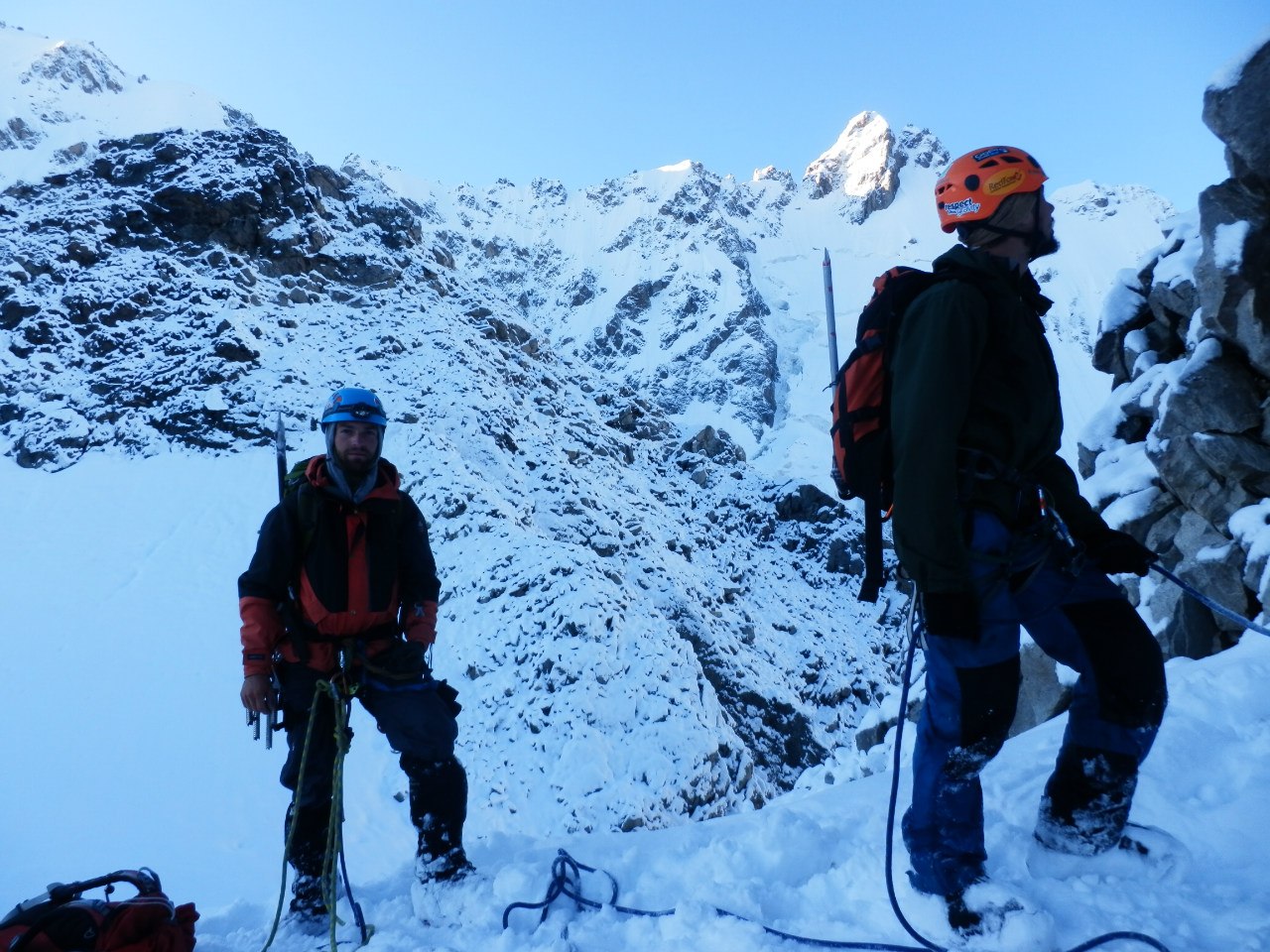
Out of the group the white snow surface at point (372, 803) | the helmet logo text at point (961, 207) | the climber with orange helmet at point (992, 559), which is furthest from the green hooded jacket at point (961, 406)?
the white snow surface at point (372, 803)

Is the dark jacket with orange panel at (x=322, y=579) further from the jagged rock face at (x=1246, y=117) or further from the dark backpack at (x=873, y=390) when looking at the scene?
the jagged rock face at (x=1246, y=117)

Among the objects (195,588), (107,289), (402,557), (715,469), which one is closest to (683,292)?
(715,469)

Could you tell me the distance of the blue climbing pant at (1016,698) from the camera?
2.42 metres

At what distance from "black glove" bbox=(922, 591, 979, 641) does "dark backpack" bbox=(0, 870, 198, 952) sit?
3.12 m

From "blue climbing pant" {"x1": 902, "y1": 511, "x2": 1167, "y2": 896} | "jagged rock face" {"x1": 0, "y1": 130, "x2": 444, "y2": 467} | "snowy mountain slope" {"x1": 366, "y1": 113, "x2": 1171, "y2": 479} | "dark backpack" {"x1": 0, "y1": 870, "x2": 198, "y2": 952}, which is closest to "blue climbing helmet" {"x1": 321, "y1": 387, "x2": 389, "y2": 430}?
"dark backpack" {"x1": 0, "y1": 870, "x2": 198, "y2": 952}

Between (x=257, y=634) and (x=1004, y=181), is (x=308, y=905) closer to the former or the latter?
(x=257, y=634)


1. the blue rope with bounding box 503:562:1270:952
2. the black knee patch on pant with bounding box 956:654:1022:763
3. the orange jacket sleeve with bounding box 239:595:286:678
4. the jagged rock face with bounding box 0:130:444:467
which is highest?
the jagged rock face with bounding box 0:130:444:467

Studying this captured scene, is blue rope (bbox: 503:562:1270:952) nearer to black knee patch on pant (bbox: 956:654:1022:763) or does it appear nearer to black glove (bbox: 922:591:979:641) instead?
black knee patch on pant (bbox: 956:654:1022:763)

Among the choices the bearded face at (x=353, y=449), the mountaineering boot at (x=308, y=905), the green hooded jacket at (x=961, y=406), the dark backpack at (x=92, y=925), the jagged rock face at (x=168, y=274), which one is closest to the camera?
the green hooded jacket at (x=961, y=406)

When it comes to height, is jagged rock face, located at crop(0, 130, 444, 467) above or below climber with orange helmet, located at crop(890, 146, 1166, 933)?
above

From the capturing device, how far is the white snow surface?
2.63 m

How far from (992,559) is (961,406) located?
0.54 m

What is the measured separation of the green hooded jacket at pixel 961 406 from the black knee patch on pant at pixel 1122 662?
0.46 m

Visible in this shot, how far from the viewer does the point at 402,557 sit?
12.4 feet
